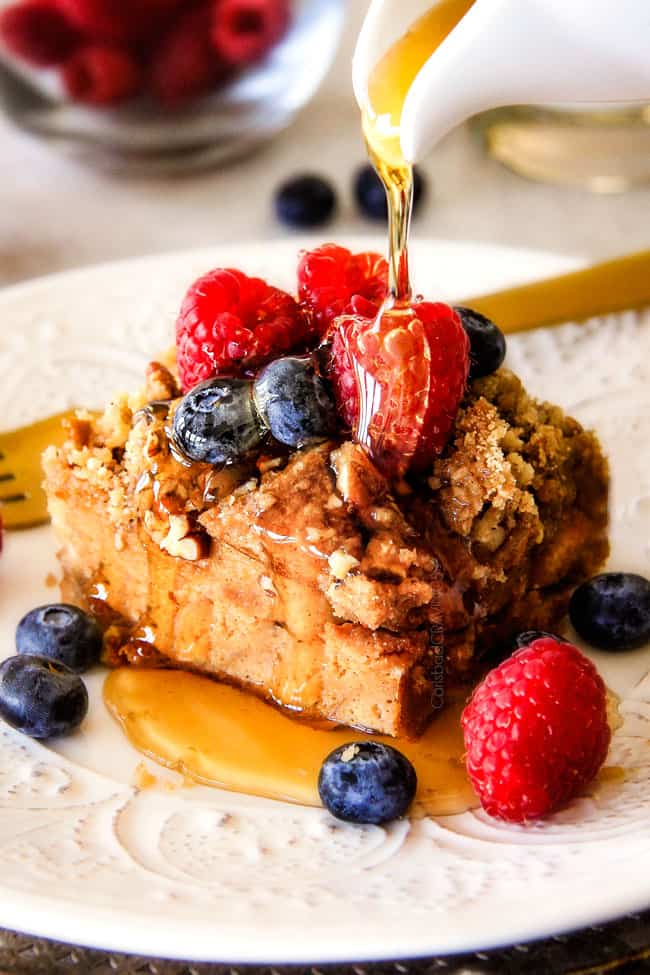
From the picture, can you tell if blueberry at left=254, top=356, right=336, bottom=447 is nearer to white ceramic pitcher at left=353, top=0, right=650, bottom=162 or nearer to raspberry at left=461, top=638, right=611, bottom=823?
white ceramic pitcher at left=353, top=0, right=650, bottom=162

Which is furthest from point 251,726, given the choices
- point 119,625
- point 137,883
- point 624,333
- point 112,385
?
point 624,333

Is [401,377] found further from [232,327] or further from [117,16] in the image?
[117,16]

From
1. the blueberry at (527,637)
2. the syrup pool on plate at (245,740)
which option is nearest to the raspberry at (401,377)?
the blueberry at (527,637)

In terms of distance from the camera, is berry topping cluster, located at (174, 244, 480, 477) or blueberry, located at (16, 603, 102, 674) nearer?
berry topping cluster, located at (174, 244, 480, 477)

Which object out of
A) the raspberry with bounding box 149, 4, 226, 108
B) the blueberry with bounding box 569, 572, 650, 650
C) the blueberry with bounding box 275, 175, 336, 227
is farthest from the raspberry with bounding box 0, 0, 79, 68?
the blueberry with bounding box 569, 572, 650, 650

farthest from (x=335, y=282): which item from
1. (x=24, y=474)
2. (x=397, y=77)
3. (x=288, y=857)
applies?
(x=288, y=857)

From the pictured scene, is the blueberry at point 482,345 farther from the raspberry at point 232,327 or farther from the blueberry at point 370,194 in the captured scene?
the blueberry at point 370,194

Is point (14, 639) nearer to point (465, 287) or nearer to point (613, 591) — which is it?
point (613, 591)
